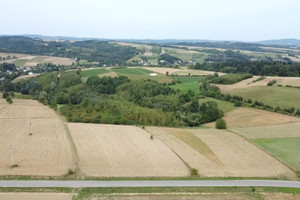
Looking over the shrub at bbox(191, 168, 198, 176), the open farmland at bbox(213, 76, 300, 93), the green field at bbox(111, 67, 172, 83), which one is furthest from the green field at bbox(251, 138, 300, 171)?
the green field at bbox(111, 67, 172, 83)

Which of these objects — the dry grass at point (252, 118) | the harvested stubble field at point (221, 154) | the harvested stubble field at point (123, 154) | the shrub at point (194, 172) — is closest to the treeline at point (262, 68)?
the dry grass at point (252, 118)

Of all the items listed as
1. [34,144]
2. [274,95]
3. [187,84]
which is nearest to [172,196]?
[34,144]

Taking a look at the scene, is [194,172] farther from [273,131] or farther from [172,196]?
[273,131]

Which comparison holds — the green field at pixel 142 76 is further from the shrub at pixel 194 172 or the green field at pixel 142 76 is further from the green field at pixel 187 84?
the shrub at pixel 194 172

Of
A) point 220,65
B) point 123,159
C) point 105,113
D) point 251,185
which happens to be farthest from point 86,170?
point 220,65

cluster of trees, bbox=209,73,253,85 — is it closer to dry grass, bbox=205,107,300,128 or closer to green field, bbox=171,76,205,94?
green field, bbox=171,76,205,94

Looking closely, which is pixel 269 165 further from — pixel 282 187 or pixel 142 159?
pixel 142 159
